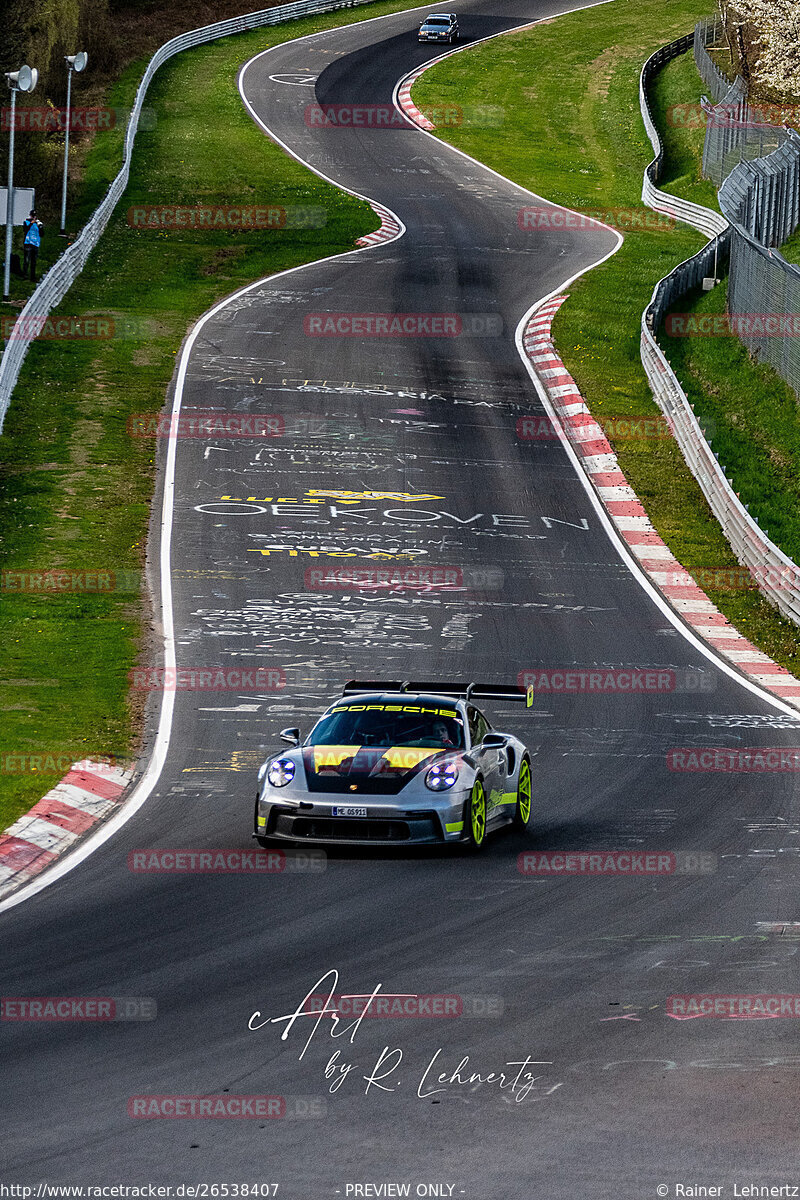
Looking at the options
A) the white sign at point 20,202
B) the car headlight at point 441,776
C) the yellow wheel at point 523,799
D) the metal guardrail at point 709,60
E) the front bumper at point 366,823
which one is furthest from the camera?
the metal guardrail at point 709,60

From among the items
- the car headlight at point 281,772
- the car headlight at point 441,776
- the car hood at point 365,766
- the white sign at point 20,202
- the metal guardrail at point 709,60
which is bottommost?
the car headlight at point 281,772

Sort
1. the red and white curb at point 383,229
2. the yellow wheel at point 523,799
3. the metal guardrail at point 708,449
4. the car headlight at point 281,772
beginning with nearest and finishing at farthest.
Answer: the car headlight at point 281,772
the yellow wheel at point 523,799
the metal guardrail at point 708,449
the red and white curb at point 383,229

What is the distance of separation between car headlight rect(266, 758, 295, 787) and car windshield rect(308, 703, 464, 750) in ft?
1.56

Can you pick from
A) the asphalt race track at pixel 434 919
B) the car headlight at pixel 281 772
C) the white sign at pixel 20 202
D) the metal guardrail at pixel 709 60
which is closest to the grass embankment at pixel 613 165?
the metal guardrail at pixel 709 60

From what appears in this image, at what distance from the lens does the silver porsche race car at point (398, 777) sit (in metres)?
13.1

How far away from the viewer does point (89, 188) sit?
181ft

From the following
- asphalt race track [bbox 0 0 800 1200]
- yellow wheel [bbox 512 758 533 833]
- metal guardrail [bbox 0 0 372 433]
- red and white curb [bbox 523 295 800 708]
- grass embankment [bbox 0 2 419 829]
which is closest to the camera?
asphalt race track [bbox 0 0 800 1200]

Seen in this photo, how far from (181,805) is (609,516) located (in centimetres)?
1672

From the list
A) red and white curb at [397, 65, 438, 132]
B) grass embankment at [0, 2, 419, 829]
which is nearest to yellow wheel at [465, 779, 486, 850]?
grass embankment at [0, 2, 419, 829]

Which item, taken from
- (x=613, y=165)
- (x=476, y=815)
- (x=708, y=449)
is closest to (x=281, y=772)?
(x=476, y=815)

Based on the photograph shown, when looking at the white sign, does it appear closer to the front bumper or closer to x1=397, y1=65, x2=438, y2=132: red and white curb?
the front bumper

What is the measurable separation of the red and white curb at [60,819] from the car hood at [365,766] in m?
2.07

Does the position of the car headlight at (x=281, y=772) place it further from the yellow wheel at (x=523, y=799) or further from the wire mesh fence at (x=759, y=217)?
the wire mesh fence at (x=759, y=217)

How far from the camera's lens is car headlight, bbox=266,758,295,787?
13.4m
